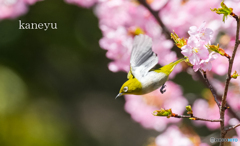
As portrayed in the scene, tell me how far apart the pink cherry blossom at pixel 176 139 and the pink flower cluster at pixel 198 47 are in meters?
0.58

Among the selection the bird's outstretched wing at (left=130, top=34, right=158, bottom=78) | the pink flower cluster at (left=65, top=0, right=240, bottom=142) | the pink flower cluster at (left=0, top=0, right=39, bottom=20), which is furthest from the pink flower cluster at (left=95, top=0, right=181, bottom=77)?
the pink flower cluster at (left=0, top=0, right=39, bottom=20)

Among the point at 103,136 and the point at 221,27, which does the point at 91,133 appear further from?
the point at 221,27

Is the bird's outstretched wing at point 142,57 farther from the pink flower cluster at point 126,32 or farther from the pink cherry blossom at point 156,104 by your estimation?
the pink cherry blossom at point 156,104

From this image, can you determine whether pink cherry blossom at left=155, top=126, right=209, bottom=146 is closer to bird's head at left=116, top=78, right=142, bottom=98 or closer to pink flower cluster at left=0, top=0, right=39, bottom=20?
bird's head at left=116, top=78, right=142, bottom=98

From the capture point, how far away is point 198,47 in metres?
0.38

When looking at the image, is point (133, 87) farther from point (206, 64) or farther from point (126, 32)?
point (126, 32)

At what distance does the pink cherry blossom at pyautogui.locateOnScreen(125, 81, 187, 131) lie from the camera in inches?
38.0

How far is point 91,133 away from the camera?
2.21 m

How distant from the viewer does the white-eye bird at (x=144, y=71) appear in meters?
0.41

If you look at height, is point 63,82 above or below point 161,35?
above

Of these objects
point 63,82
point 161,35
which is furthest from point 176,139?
point 63,82

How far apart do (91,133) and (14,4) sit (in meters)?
1.20

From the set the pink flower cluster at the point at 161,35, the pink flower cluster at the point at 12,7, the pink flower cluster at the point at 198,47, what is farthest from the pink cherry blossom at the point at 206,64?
the pink flower cluster at the point at 12,7

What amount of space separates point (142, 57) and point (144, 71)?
22 millimetres
